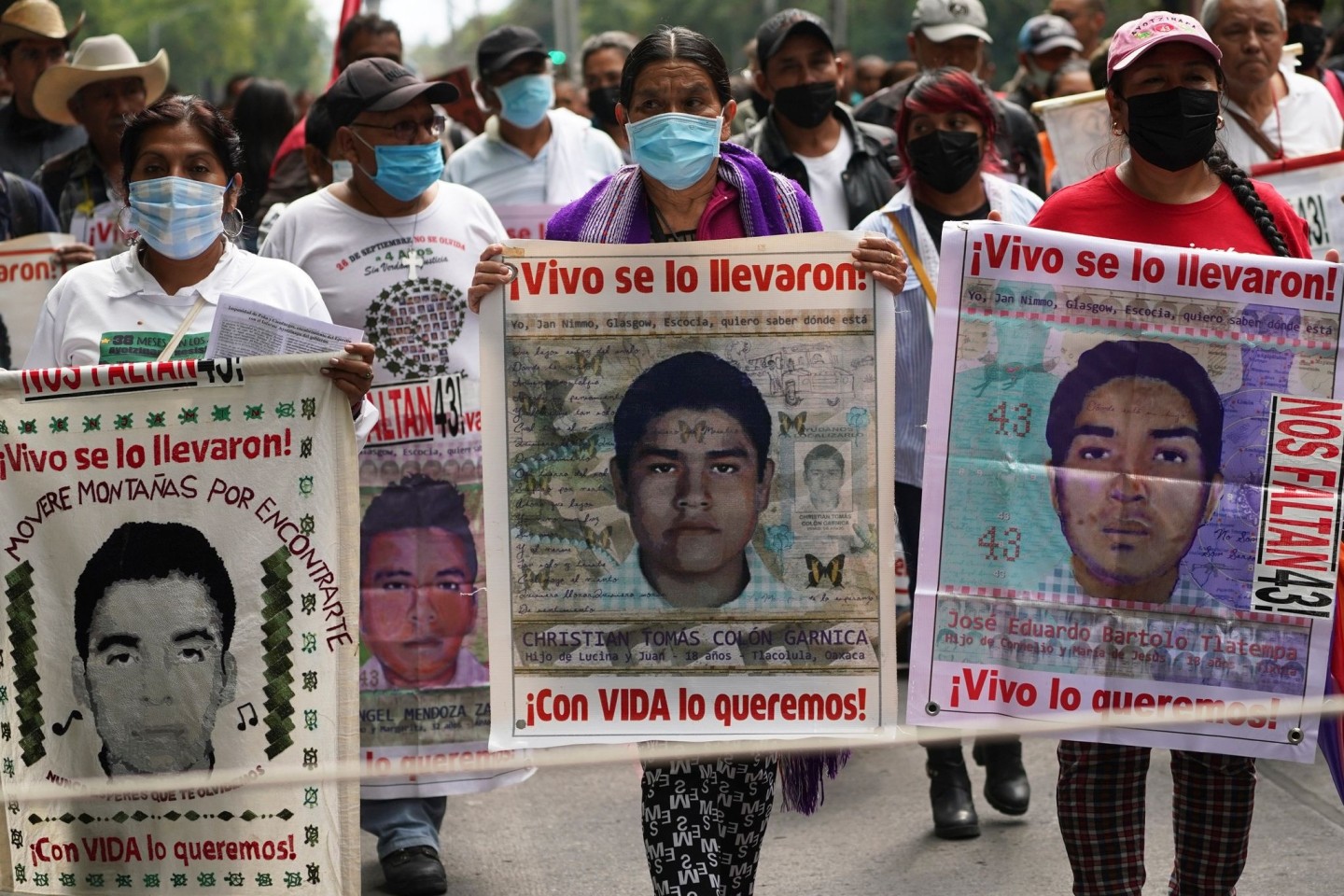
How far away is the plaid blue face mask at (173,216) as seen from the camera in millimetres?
4250

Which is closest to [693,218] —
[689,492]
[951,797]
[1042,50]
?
[689,492]

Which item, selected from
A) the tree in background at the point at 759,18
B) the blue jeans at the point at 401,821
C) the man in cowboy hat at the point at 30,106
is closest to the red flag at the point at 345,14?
the man in cowboy hat at the point at 30,106

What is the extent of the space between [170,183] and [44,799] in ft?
4.55

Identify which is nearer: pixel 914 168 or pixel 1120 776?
pixel 1120 776

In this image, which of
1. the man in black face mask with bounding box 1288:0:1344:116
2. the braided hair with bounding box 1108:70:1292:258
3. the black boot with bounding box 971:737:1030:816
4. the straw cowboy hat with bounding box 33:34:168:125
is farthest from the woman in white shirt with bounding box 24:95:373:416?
the man in black face mask with bounding box 1288:0:1344:116

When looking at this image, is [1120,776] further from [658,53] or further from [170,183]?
[170,183]

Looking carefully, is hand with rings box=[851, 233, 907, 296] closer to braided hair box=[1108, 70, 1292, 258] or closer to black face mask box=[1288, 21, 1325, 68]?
braided hair box=[1108, 70, 1292, 258]

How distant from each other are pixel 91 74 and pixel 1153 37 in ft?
14.7

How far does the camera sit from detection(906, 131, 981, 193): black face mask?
5.27 m

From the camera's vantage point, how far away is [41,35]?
318 inches

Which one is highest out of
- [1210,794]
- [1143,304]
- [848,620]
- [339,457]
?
[1143,304]

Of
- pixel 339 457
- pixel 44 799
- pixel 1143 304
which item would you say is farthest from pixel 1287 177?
pixel 44 799

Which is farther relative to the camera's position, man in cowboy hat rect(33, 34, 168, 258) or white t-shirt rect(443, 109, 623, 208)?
white t-shirt rect(443, 109, 623, 208)

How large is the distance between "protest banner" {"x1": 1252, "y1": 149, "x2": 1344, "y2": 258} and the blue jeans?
334 centimetres
